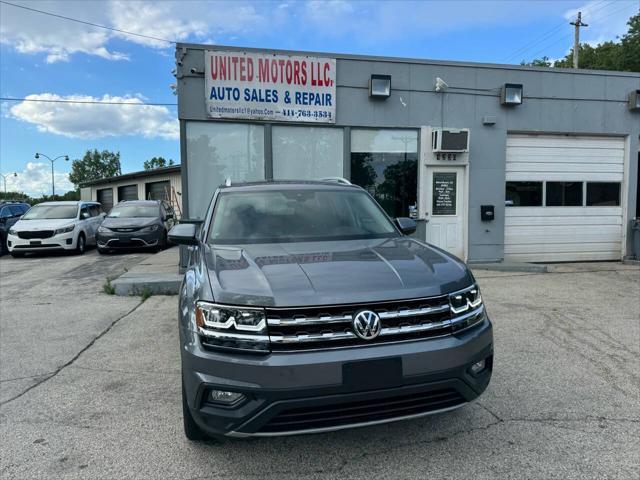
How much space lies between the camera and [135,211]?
47.2ft

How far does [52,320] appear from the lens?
6234 millimetres

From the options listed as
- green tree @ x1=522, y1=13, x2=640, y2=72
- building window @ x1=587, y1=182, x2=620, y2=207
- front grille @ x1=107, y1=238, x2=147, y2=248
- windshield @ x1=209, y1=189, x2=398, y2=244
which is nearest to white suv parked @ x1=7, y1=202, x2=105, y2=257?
front grille @ x1=107, y1=238, x2=147, y2=248

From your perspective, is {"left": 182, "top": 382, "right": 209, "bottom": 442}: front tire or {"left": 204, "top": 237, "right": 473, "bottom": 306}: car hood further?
{"left": 182, "top": 382, "right": 209, "bottom": 442}: front tire

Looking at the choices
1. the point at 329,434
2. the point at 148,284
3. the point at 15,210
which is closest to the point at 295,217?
the point at 329,434

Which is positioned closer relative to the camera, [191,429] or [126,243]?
[191,429]

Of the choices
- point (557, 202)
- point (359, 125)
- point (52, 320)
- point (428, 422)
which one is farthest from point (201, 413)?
point (557, 202)

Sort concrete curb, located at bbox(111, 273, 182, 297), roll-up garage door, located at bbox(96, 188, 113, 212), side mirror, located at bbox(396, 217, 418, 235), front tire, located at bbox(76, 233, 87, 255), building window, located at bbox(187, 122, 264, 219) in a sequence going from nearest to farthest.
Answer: side mirror, located at bbox(396, 217, 418, 235) → concrete curb, located at bbox(111, 273, 182, 297) → building window, located at bbox(187, 122, 264, 219) → front tire, located at bbox(76, 233, 87, 255) → roll-up garage door, located at bbox(96, 188, 113, 212)

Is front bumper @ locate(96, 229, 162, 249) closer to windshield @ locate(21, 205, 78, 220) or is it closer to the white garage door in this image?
windshield @ locate(21, 205, 78, 220)

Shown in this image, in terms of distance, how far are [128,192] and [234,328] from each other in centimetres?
3483

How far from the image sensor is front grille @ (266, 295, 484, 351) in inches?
94.7

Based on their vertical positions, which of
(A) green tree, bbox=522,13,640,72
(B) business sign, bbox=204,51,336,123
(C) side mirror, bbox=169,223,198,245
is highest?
(A) green tree, bbox=522,13,640,72

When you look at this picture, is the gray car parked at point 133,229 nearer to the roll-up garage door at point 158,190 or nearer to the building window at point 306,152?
the building window at point 306,152

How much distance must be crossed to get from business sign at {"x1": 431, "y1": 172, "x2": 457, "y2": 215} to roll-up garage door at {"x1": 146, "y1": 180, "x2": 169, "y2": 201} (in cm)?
2280

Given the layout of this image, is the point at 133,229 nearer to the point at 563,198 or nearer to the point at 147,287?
the point at 147,287
